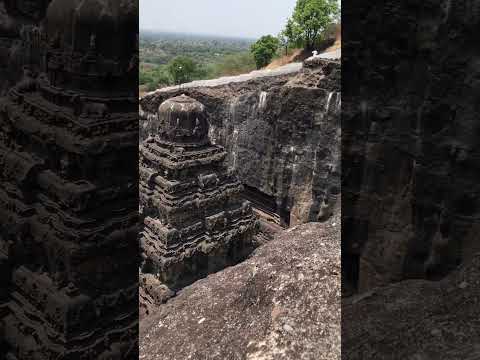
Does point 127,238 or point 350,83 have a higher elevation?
point 350,83

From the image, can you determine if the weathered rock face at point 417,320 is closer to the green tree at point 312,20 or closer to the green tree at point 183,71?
the green tree at point 312,20

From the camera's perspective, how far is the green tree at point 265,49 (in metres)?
35.9

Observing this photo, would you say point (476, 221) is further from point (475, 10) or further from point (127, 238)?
point (127, 238)

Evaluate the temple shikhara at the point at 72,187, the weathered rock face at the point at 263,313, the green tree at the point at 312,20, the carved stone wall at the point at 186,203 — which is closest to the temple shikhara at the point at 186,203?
the carved stone wall at the point at 186,203

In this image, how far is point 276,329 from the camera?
6094mm

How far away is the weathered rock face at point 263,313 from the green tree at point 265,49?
97.5 ft

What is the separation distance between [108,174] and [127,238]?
1.41 ft

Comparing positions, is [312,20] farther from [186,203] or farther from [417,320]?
[417,320]

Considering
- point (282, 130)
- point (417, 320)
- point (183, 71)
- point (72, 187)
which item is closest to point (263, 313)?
point (417, 320)

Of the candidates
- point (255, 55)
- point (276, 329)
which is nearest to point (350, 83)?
A: point (276, 329)

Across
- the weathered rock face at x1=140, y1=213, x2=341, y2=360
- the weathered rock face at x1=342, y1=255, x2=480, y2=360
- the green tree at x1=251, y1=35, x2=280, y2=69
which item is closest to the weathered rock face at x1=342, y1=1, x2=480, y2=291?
the weathered rock face at x1=342, y1=255, x2=480, y2=360

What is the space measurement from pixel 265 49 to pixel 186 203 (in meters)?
25.7

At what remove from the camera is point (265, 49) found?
35875mm

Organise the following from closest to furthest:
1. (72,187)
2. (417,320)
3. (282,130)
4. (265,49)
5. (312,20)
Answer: (72,187) → (417,320) → (282,130) → (312,20) → (265,49)
